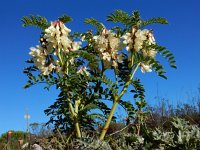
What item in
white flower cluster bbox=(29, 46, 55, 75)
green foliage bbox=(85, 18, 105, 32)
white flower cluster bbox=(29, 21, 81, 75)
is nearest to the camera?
white flower cluster bbox=(29, 21, 81, 75)

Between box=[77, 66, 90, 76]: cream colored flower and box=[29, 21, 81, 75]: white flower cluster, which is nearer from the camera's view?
box=[29, 21, 81, 75]: white flower cluster

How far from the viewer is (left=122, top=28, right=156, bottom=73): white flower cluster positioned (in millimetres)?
4020

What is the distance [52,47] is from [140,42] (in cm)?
86

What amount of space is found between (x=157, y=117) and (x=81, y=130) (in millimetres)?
4782

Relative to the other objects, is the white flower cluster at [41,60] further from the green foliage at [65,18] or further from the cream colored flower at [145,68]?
the cream colored flower at [145,68]

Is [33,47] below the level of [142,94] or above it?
above

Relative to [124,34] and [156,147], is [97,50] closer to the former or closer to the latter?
[124,34]

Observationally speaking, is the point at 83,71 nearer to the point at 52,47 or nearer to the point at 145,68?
the point at 52,47

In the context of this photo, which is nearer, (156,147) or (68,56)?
(156,147)

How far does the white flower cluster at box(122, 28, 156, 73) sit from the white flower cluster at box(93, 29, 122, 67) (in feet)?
0.42

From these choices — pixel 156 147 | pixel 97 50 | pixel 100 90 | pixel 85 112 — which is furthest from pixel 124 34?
pixel 156 147

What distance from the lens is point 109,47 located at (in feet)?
13.7

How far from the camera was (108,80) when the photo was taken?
4.07 metres

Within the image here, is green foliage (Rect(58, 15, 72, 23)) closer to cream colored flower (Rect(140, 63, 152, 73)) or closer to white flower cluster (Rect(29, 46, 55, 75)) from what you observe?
white flower cluster (Rect(29, 46, 55, 75))
